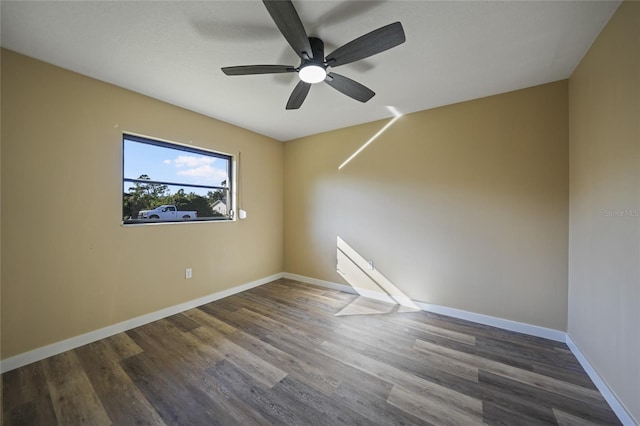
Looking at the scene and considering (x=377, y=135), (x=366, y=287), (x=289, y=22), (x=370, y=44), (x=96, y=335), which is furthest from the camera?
(x=366, y=287)

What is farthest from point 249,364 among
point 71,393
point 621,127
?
point 621,127

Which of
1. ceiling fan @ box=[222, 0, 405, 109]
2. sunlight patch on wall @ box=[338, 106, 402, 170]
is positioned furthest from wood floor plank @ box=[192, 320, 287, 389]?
sunlight patch on wall @ box=[338, 106, 402, 170]

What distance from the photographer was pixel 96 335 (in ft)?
7.39

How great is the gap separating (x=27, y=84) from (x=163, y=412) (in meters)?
2.77

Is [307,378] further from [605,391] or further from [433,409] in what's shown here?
[605,391]

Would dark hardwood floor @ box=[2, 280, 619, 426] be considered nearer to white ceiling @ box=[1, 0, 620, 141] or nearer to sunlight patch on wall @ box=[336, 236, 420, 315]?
sunlight patch on wall @ box=[336, 236, 420, 315]

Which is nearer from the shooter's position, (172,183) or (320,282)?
(172,183)

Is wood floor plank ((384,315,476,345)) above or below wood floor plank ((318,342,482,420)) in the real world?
above

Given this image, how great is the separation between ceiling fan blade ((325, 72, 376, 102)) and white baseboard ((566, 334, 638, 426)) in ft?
8.74

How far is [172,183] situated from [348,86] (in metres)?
2.37

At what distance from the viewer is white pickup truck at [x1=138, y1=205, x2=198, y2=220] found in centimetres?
Result: 266

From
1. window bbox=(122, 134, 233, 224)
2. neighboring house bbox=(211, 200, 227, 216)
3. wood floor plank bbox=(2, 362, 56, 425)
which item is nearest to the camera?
wood floor plank bbox=(2, 362, 56, 425)

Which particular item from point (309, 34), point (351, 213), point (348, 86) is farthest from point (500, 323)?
point (309, 34)

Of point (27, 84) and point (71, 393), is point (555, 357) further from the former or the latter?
point (27, 84)
